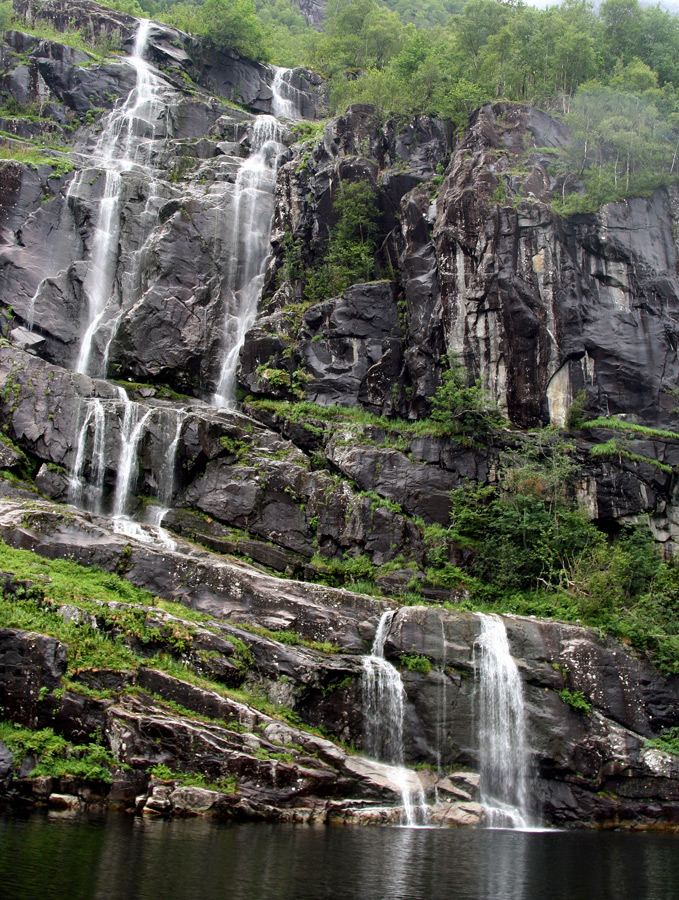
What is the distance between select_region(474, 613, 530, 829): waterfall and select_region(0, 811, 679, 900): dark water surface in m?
4.32

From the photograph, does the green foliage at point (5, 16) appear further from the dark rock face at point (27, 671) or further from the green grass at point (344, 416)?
the dark rock face at point (27, 671)

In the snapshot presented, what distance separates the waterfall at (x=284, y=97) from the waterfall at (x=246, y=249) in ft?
41.5

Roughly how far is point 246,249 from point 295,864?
3670 centimetres

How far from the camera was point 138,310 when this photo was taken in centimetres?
3712

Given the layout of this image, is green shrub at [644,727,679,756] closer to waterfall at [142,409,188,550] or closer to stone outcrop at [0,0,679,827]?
stone outcrop at [0,0,679,827]

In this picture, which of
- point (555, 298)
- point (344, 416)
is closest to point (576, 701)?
point (344, 416)

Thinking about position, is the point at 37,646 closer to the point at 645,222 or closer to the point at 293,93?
the point at 645,222

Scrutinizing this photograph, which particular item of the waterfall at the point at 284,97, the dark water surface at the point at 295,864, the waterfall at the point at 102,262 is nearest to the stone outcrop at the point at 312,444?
the waterfall at the point at 102,262

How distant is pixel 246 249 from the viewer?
42.7 metres

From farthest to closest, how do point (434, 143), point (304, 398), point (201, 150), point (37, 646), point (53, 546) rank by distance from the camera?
point (201, 150) < point (434, 143) < point (304, 398) < point (53, 546) < point (37, 646)

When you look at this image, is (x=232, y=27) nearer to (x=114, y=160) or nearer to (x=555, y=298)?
(x=114, y=160)

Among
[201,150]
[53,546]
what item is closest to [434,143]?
[201,150]

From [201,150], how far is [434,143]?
18.0m

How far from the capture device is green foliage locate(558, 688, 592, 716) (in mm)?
21703
